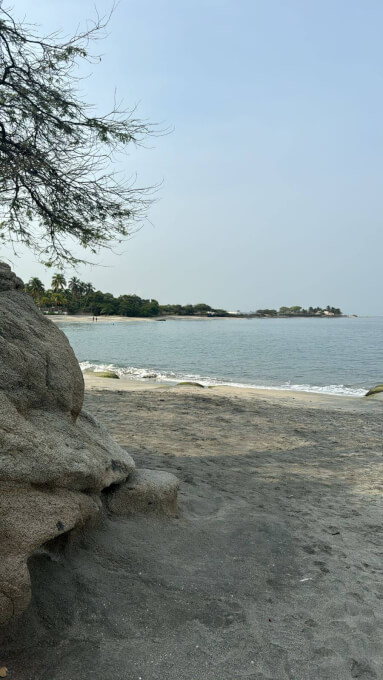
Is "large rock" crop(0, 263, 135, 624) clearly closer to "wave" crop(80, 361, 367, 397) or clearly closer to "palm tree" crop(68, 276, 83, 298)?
"palm tree" crop(68, 276, 83, 298)

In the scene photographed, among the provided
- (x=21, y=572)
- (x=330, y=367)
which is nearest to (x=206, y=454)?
(x=21, y=572)

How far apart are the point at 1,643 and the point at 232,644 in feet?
5.11

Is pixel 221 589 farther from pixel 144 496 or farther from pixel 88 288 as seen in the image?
pixel 88 288

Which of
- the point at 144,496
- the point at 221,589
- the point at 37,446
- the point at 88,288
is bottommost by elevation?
the point at 221,589

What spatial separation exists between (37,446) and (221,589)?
1997mm

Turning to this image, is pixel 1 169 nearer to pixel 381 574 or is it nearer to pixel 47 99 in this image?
pixel 47 99

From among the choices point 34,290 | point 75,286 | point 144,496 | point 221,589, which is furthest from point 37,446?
point 34,290

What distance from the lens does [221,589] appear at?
385cm

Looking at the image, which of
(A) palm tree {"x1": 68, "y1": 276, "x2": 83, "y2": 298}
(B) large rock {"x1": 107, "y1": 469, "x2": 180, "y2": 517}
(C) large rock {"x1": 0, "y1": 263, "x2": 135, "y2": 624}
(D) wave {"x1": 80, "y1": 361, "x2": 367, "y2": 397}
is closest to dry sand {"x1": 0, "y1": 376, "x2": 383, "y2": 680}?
(B) large rock {"x1": 107, "y1": 469, "x2": 180, "y2": 517}

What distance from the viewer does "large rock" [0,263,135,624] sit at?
2.99 metres

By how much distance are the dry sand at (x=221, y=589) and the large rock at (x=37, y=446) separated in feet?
1.31

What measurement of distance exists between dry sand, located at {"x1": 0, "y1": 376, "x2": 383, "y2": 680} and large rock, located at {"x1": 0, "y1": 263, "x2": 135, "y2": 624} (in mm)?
400

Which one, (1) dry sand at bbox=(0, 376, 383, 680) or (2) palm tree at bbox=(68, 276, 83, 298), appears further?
(2) palm tree at bbox=(68, 276, 83, 298)

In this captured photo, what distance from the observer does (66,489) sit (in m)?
3.62
